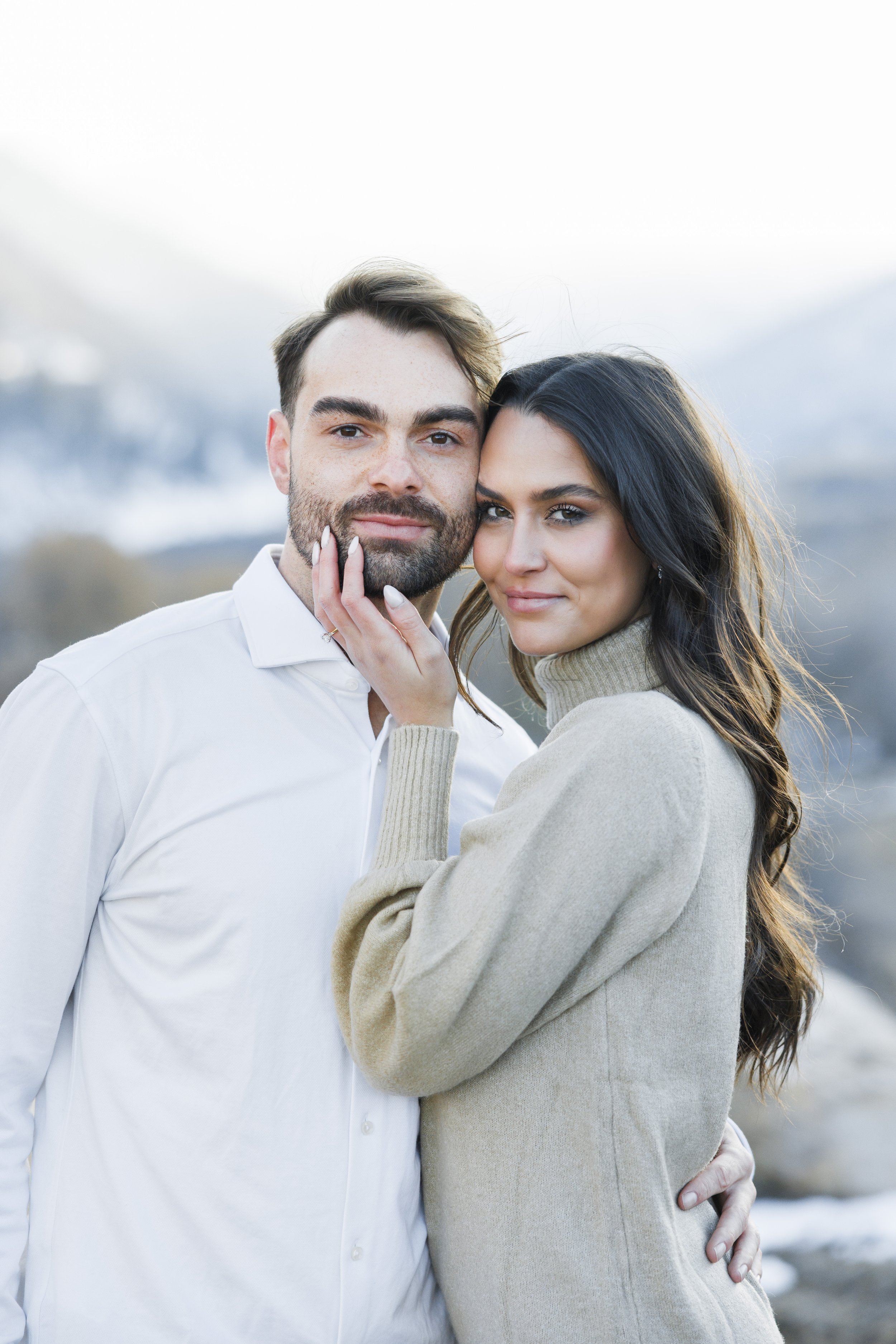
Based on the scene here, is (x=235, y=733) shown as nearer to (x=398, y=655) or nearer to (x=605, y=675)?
(x=398, y=655)

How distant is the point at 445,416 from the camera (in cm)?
159

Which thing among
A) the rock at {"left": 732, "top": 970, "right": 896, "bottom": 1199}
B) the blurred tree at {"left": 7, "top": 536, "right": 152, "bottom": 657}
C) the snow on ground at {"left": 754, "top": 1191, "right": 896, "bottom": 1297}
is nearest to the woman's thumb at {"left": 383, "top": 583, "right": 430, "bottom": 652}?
the blurred tree at {"left": 7, "top": 536, "right": 152, "bottom": 657}

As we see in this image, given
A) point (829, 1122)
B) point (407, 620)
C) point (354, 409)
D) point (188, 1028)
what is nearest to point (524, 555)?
point (407, 620)

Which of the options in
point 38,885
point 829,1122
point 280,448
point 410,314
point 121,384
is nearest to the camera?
point 38,885

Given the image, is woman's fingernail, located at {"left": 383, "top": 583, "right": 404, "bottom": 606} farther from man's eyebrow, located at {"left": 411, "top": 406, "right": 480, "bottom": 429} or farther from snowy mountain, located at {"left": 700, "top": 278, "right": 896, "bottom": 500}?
snowy mountain, located at {"left": 700, "top": 278, "right": 896, "bottom": 500}

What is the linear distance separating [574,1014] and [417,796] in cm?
35

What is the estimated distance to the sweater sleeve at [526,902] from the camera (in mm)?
1188

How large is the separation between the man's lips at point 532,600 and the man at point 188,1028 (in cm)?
33

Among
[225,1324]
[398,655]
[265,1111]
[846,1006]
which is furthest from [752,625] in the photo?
[846,1006]

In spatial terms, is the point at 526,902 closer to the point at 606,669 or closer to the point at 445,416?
the point at 606,669

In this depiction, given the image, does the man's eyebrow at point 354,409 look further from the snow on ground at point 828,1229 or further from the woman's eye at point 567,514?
the snow on ground at point 828,1229

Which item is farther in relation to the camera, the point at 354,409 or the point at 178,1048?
the point at 354,409

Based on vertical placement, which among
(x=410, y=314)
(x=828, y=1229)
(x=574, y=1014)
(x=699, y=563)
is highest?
(x=410, y=314)

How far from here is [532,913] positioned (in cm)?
119
